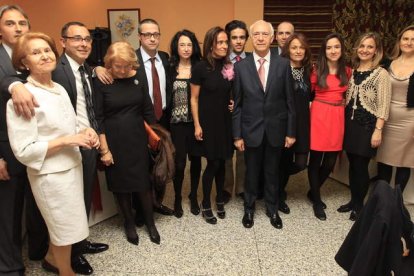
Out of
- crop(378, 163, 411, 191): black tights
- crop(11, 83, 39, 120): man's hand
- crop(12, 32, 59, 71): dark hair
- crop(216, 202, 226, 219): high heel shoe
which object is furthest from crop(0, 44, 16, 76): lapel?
crop(378, 163, 411, 191): black tights

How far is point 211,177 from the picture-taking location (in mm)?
2832

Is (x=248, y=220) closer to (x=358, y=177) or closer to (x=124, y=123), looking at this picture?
(x=358, y=177)

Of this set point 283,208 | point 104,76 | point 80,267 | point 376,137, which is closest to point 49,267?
point 80,267

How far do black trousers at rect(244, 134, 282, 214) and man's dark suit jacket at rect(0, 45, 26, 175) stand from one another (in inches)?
61.8

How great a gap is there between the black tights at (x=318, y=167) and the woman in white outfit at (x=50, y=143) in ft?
6.04

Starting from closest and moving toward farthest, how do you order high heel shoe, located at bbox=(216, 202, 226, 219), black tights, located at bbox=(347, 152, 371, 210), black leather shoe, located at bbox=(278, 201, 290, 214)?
1. black tights, located at bbox=(347, 152, 371, 210)
2. high heel shoe, located at bbox=(216, 202, 226, 219)
3. black leather shoe, located at bbox=(278, 201, 290, 214)

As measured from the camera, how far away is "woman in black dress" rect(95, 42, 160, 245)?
7.36 ft

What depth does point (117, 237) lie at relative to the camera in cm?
267

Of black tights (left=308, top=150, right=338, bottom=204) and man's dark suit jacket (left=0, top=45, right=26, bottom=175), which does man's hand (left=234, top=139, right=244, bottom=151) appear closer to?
black tights (left=308, top=150, right=338, bottom=204)

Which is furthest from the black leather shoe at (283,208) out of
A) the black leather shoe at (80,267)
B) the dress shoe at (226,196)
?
the black leather shoe at (80,267)

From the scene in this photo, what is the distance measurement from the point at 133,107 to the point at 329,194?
216cm

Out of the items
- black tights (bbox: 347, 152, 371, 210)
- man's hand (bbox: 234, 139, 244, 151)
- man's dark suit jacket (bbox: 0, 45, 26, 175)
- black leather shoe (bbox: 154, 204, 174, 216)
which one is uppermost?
man's dark suit jacket (bbox: 0, 45, 26, 175)

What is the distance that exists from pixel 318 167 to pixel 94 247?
1.90 meters

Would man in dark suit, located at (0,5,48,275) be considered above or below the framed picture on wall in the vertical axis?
below
